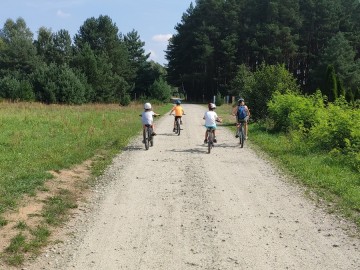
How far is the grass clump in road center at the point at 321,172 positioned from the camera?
762cm

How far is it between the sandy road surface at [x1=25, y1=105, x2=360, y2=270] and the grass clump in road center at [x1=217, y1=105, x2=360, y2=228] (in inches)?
20.7

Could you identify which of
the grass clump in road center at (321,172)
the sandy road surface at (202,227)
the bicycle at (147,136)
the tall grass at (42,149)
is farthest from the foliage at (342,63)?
the sandy road surface at (202,227)

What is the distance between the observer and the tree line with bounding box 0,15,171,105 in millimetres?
46344

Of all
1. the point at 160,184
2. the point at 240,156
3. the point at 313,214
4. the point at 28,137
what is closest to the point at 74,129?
the point at 28,137

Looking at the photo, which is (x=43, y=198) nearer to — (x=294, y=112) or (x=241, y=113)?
(x=241, y=113)

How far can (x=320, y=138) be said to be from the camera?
1405 cm

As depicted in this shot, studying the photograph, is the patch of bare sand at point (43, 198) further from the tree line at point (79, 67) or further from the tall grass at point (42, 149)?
the tree line at point (79, 67)

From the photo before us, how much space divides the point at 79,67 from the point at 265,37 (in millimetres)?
30385

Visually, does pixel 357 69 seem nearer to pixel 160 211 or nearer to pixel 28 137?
pixel 28 137

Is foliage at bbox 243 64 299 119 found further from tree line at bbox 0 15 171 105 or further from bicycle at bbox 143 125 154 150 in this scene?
tree line at bbox 0 15 171 105

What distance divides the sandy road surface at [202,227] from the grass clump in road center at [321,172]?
1.72 feet

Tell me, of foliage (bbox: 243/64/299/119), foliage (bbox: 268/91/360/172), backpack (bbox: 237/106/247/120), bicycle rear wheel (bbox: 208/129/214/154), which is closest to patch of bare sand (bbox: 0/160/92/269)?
bicycle rear wheel (bbox: 208/129/214/154)

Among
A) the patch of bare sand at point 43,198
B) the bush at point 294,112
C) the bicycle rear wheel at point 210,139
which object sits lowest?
the patch of bare sand at point 43,198

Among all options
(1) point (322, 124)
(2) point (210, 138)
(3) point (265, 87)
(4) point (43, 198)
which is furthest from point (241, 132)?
(4) point (43, 198)
